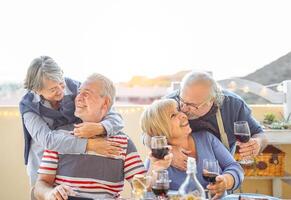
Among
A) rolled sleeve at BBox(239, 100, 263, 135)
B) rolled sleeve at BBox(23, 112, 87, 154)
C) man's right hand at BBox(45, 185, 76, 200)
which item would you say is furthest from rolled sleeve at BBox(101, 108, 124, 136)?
rolled sleeve at BBox(239, 100, 263, 135)

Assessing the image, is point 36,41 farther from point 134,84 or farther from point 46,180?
point 46,180

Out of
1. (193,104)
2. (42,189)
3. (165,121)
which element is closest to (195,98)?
(193,104)

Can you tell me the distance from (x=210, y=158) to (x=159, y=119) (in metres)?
0.31

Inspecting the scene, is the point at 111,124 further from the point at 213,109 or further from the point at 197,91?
the point at 213,109

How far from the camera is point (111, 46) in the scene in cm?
404

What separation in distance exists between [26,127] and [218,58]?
1988mm

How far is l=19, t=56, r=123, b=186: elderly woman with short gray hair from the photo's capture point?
2.18 m

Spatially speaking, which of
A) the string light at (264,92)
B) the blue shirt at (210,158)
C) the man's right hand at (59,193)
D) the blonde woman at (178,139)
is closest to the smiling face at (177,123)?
the blonde woman at (178,139)

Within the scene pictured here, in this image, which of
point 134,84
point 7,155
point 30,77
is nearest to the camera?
point 30,77

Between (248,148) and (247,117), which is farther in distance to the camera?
(247,117)

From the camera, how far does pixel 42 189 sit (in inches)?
84.2

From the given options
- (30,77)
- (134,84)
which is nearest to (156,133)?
(30,77)

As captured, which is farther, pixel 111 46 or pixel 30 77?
pixel 111 46

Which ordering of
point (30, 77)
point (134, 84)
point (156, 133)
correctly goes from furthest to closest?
point (134, 84) → point (30, 77) → point (156, 133)
